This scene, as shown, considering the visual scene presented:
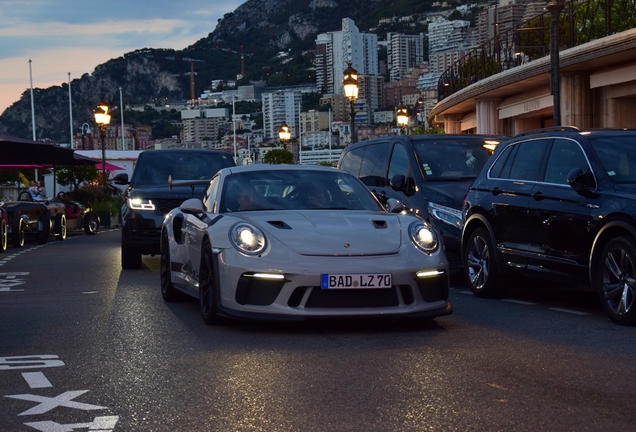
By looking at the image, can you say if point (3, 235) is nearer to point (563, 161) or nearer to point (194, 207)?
point (194, 207)

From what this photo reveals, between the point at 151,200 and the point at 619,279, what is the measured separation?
8662 millimetres

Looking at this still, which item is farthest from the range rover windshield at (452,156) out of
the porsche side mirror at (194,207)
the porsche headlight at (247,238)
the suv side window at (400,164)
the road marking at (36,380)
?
the road marking at (36,380)

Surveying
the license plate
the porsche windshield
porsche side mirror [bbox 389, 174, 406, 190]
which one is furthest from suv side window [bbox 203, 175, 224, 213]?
porsche side mirror [bbox 389, 174, 406, 190]

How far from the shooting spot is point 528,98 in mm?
37031

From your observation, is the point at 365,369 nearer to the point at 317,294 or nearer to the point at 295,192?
the point at 317,294

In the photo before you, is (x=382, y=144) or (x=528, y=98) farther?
(x=528, y=98)

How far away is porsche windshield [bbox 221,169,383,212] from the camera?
9391mm

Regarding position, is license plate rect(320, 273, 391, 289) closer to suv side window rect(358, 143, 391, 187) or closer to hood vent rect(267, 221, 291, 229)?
hood vent rect(267, 221, 291, 229)

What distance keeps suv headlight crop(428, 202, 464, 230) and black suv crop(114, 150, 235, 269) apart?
3.97 meters

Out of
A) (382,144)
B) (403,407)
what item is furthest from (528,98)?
(403,407)

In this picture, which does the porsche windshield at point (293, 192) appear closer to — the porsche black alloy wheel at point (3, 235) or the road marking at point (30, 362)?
the road marking at point (30, 362)

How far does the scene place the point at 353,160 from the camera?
15.9 m

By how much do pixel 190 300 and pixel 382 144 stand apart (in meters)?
4.84

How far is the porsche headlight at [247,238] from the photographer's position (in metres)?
8.30
